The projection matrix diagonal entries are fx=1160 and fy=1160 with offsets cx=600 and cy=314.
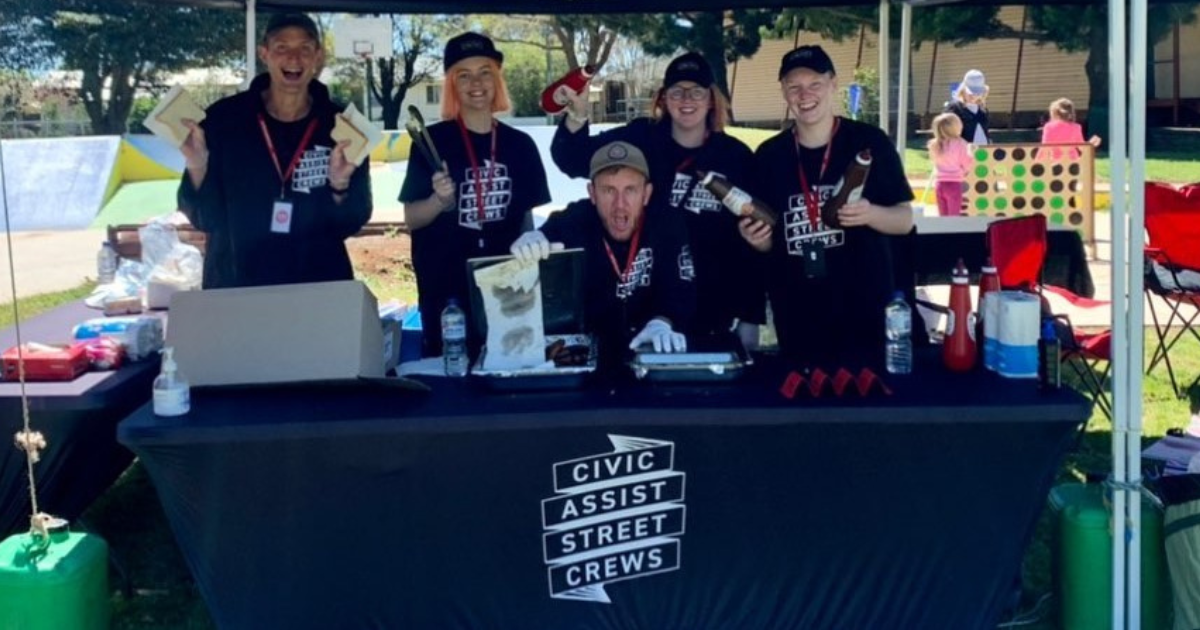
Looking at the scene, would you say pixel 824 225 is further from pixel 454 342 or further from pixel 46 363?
pixel 46 363

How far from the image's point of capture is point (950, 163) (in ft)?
32.8

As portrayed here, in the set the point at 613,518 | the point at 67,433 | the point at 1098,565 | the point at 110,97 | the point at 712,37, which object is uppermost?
the point at 712,37

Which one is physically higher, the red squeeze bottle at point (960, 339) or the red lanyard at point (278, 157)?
the red lanyard at point (278, 157)

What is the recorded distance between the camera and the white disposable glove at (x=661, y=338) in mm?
2963

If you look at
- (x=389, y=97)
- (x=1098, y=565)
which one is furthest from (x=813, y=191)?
(x=389, y=97)

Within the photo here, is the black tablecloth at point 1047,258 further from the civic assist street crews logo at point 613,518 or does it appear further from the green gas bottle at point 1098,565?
the civic assist street crews logo at point 613,518

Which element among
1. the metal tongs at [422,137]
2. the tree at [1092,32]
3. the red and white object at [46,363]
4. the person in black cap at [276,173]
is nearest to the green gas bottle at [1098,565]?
the metal tongs at [422,137]

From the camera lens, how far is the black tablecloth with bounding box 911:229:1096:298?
5.88m

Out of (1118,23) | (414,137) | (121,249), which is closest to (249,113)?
(414,137)

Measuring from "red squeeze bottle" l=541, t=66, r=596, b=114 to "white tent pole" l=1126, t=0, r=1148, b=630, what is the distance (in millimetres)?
1634

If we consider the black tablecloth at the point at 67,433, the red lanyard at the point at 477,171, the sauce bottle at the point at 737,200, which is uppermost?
the red lanyard at the point at 477,171

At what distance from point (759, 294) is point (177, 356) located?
173 centimetres

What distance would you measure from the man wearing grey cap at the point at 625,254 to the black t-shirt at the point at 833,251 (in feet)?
1.03

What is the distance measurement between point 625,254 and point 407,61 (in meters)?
29.1
